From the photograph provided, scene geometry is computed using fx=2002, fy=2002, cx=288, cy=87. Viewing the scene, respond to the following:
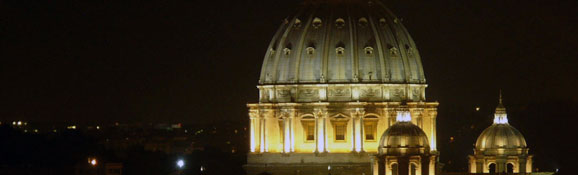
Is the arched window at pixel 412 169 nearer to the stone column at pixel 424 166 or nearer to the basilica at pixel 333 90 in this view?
the stone column at pixel 424 166

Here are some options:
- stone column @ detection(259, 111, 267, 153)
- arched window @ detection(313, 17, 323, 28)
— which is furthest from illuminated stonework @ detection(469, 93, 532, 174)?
stone column @ detection(259, 111, 267, 153)

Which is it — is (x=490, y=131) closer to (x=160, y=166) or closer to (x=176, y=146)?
(x=160, y=166)

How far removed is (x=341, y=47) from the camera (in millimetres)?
98875

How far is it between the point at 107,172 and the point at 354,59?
18552 millimetres

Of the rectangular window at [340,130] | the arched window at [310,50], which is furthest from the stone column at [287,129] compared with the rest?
the arched window at [310,50]

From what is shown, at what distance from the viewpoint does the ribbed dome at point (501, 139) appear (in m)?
91.7

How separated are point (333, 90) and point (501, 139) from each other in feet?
37.0

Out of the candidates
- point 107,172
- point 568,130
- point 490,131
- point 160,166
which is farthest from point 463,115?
point 490,131

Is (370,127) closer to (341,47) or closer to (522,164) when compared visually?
(341,47)

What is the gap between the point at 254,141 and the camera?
3976 inches

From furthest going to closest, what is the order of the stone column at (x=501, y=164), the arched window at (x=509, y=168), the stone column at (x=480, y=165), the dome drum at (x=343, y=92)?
1. the dome drum at (x=343, y=92)
2. the arched window at (x=509, y=168)
3. the stone column at (x=480, y=165)
4. the stone column at (x=501, y=164)

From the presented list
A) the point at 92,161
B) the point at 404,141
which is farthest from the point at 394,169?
the point at 92,161

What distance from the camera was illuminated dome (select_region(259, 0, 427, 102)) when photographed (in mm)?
99125

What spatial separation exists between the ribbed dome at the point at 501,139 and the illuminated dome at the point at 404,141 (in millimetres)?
4808
